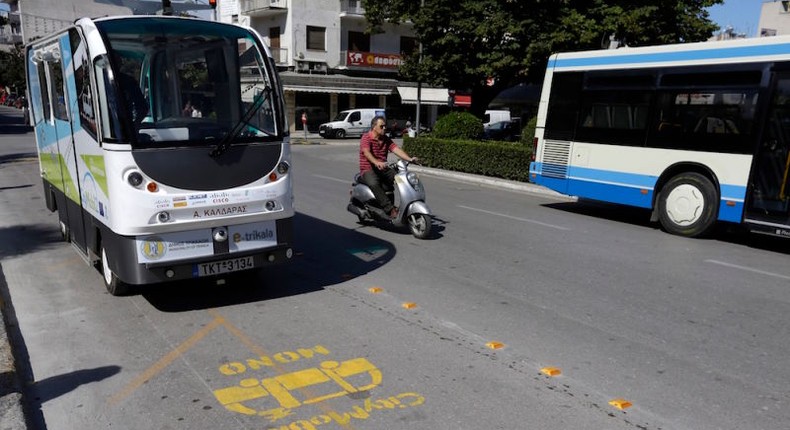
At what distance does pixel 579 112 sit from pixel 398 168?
460 centimetres

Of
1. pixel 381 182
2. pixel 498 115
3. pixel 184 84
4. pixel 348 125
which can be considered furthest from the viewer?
pixel 498 115

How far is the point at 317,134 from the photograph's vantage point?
42125 millimetres

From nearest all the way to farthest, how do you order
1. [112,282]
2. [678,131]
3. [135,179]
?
[135,179], [112,282], [678,131]

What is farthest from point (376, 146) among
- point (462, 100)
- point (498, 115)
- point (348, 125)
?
point (462, 100)

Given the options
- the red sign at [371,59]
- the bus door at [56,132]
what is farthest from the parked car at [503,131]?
the bus door at [56,132]

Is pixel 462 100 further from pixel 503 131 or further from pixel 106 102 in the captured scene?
pixel 106 102

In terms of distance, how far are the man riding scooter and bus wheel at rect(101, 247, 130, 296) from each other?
4060 millimetres

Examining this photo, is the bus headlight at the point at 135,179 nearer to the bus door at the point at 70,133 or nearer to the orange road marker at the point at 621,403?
the bus door at the point at 70,133

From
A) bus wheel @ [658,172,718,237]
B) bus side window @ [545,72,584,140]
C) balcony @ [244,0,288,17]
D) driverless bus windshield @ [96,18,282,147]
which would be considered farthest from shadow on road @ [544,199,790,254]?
balcony @ [244,0,288,17]

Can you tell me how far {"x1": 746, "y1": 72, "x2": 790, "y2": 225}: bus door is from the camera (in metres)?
8.73

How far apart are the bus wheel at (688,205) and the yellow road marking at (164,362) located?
778 cm

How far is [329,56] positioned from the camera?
42188mm

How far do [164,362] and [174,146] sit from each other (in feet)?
6.22

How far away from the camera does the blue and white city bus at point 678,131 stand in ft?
29.3
